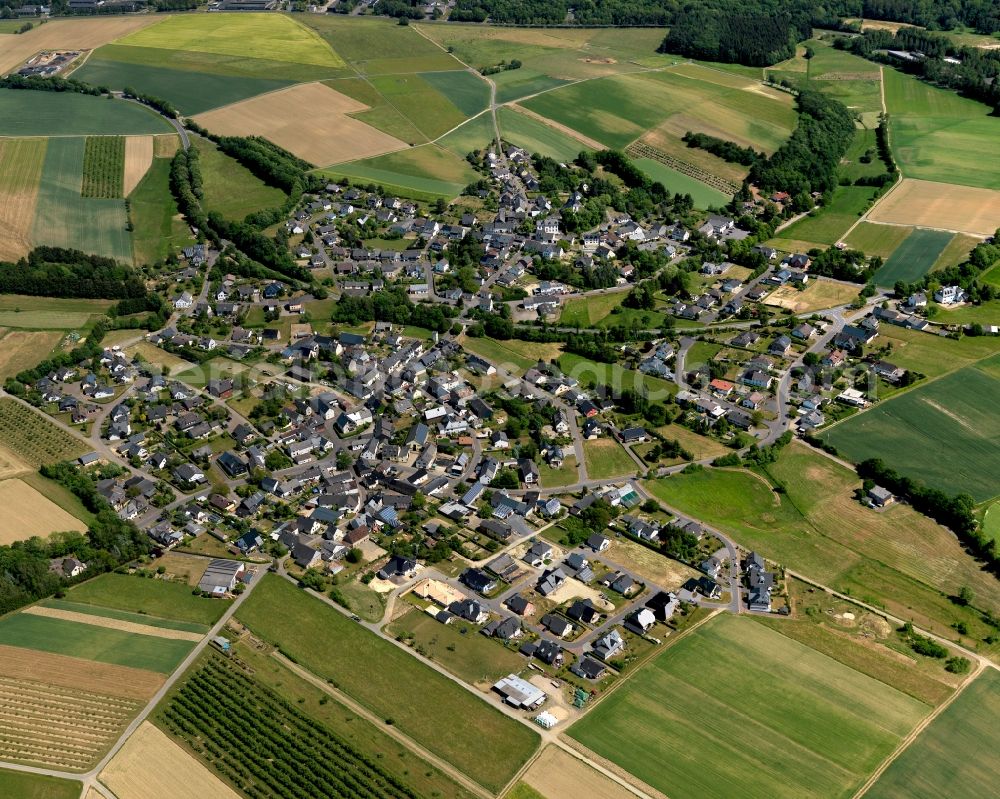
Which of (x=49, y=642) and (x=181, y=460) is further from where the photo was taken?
(x=181, y=460)

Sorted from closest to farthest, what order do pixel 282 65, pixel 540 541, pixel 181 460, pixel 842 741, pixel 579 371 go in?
pixel 842 741 → pixel 540 541 → pixel 181 460 → pixel 579 371 → pixel 282 65

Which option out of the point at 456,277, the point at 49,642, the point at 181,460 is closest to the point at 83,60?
the point at 456,277

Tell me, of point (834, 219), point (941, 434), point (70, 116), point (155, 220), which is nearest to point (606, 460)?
point (941, 434)

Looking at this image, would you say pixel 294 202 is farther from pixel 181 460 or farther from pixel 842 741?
pixel 842 741

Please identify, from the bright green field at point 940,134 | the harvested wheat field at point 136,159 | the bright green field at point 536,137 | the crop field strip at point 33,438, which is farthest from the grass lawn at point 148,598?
the bright green field at point 940,134

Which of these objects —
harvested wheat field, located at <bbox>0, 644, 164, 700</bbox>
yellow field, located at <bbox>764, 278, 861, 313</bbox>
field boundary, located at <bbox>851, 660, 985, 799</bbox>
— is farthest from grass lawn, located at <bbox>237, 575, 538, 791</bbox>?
yellow field, located at <bbox>764, 278, 861, 313</bbox>

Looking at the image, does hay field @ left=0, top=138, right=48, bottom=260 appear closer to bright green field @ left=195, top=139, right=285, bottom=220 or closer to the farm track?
bright green field @ left=195, top=139, right=285, bottom=220
